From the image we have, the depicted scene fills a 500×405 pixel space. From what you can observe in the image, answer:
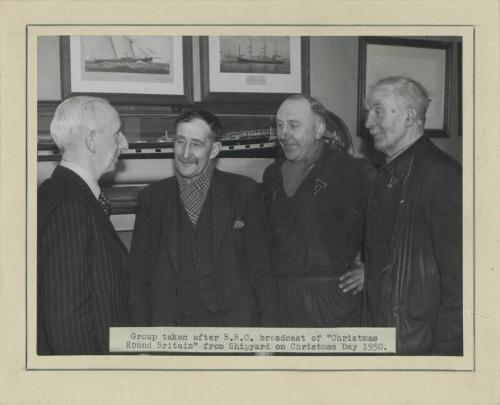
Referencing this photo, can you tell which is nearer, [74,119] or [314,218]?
[74,119]

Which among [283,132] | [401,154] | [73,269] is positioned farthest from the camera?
[283,132]

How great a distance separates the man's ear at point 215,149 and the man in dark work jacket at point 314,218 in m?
0.16

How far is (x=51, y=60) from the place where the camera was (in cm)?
157

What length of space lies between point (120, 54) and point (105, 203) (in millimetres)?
415

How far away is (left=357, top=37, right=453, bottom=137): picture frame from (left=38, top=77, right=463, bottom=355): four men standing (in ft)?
0.13

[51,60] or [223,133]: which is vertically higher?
[51,60]

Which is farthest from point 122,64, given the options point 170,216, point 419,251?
point 419,251

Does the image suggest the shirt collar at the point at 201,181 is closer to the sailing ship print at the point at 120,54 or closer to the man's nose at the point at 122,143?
the man's nose at the point at 122,143

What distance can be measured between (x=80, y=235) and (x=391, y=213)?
0.83m

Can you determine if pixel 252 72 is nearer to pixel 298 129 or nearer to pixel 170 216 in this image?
pixel 298 129
